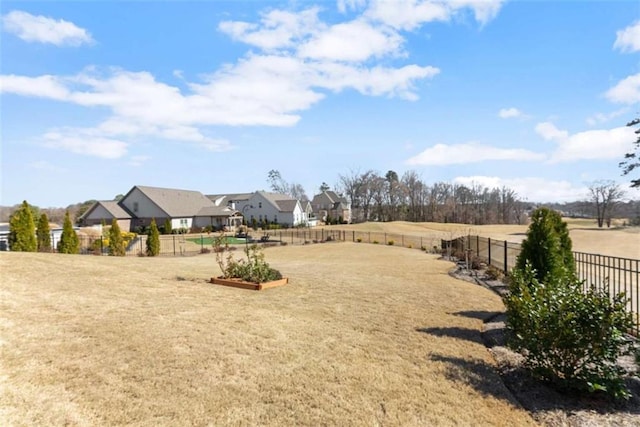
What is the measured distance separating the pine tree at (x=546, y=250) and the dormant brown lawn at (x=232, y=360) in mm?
1453

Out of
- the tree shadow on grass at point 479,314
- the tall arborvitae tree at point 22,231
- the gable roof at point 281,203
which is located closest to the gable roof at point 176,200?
the gable roof at point 281,203

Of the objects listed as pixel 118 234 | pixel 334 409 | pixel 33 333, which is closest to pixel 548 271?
pixel 334 409

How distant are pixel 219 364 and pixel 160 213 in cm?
4325

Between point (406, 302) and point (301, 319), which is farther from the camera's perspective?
point (406, 302)

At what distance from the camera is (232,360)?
4539mm

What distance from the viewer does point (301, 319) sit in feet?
21.9

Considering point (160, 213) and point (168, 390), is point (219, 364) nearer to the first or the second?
point (168, 390)

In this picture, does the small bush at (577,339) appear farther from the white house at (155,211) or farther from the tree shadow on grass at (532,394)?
the white house at (155,211)

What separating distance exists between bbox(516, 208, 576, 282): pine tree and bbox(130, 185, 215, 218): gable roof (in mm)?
42556

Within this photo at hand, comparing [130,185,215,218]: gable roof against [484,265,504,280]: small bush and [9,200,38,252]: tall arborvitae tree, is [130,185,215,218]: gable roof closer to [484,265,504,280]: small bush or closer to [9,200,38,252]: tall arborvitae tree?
[9,200,38,252]: tall arborvitae tree

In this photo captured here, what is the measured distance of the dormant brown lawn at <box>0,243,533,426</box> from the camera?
11.2 ft

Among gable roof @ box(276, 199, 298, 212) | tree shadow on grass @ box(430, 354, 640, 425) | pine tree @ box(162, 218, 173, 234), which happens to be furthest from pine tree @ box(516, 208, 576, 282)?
gable roof @ box(276, 199, 298, 212)

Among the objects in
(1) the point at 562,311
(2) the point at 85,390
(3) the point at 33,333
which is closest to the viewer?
(2) the point at 85,390

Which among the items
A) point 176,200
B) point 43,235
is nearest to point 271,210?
point 176,200
